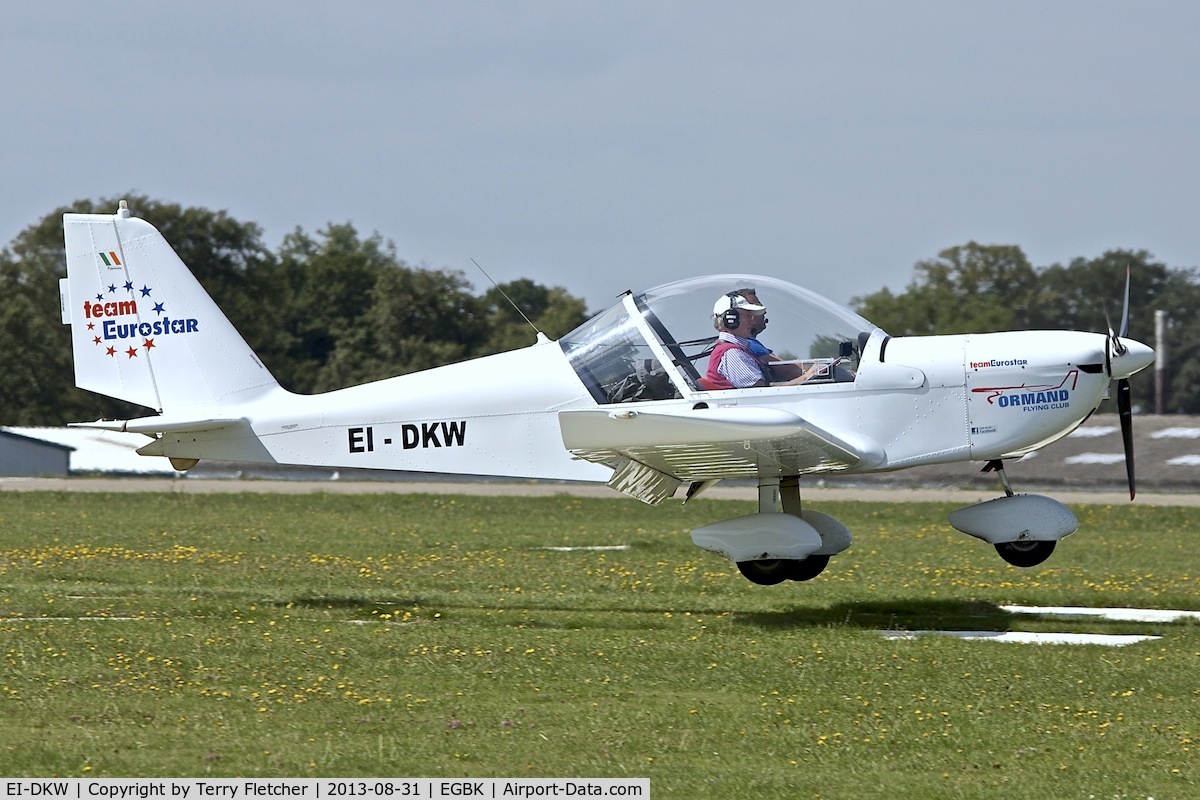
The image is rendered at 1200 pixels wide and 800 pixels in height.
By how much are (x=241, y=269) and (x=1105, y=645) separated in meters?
46.2

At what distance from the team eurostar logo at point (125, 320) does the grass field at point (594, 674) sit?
2.14 metres

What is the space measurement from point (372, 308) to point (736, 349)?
136 feet

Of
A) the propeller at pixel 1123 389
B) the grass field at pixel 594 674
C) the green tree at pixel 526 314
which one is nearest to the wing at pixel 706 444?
the grass field at pixel 594 674

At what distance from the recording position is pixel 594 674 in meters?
8.48

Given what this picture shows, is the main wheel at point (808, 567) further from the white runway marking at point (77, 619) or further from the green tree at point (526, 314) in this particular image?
the green tree at point (526, 314)

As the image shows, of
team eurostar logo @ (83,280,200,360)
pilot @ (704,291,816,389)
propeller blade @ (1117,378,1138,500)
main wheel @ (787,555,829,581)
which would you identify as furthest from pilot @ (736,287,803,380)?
team eurostar logo @ (83,280,200,360)

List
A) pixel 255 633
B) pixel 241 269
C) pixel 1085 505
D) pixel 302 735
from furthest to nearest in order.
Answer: pixel 241 269, pixel 1085 505, pixel 255 633, pixel 302 735

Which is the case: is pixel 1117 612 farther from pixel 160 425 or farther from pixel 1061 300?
pixel 1061 300

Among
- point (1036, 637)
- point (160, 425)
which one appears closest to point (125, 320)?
point (160, 425)

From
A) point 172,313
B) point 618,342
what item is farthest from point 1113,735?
point 172,313

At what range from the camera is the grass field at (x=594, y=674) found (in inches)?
259

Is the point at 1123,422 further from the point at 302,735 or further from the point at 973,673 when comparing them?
the point at 302,735

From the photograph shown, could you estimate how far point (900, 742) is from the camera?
23.1 ft

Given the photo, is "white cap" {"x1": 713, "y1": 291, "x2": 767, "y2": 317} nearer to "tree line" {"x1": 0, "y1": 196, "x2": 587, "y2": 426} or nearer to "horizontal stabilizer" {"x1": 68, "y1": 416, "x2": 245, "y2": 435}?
"horizontal stabilizer" {"x1": 68, "y1": 416, "x2": 245, "y2": 435}
